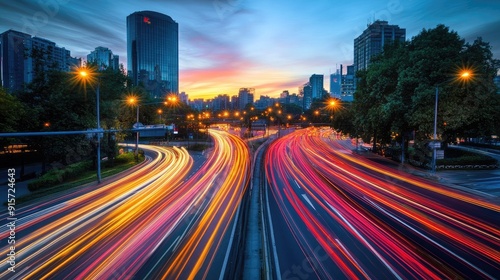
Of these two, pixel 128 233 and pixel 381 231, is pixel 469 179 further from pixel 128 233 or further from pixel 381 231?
pixel 128 233

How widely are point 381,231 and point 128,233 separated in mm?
12271

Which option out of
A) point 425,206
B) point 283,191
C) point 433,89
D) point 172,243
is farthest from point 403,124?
point 172,243

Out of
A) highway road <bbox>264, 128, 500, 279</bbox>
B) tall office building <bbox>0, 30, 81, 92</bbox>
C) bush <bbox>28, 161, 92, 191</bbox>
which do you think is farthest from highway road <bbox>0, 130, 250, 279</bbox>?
tall office building <bbox>0, 30, 81, 92</bbox>

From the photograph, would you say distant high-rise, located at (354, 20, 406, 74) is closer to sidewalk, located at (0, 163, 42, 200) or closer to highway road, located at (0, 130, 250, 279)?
sidewalk, located at (0, 163, 42, 200)

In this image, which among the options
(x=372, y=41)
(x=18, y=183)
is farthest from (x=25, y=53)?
(x=372, y=41)

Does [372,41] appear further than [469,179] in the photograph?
Yes

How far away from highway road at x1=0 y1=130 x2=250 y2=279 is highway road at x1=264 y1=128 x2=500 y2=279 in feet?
9.68

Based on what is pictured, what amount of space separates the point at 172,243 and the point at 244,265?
3.66 meters

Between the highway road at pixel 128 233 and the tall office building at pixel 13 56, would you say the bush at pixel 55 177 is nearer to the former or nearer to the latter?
the highway road at pixel 128 233

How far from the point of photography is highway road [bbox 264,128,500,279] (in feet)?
31.9

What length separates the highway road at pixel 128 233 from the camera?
389 inches

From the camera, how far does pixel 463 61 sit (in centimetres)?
2717

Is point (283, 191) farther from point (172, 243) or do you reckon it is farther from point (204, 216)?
point (172, 243)

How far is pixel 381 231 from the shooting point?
12.9 m
